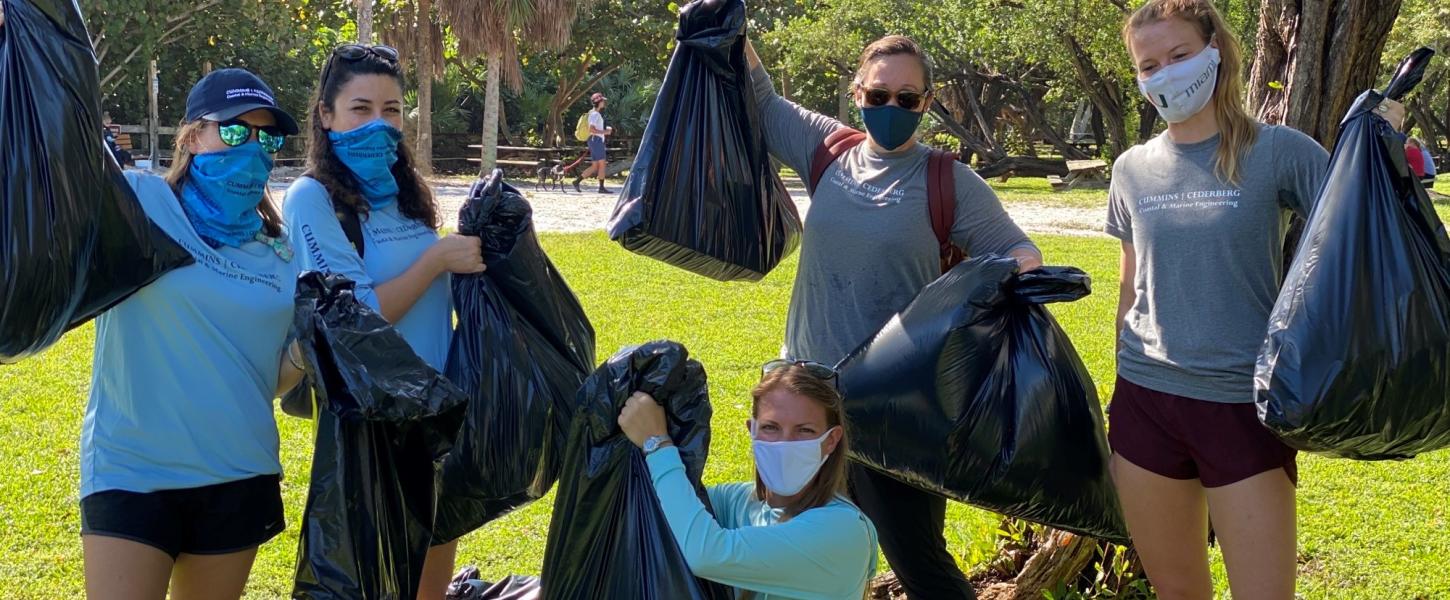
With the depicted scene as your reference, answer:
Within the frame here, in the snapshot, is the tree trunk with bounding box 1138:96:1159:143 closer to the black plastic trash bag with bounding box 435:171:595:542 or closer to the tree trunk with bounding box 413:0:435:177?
the tree trunk with bounding box 413:0:435:177

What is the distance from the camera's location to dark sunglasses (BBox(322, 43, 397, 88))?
264 cm

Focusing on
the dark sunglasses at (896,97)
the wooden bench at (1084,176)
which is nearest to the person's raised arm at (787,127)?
the dark sunglasses at (896,97)

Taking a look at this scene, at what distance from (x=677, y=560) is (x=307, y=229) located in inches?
39.5

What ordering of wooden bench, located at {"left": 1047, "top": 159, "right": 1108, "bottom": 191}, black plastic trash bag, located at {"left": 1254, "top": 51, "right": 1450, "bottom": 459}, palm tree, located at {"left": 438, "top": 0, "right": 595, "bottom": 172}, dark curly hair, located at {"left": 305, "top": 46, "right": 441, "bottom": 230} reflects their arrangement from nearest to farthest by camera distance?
black plastic trash bag, located at {"left": 1254, "top": 51, "right": 1450, "bottom": 459}
dark curly hair, located at {"left": 305, "top": 46, "right": 441, "bottom": 230}
wooden bench, located at {"left": 1047, "top": 159, "right": 1108, "bottom": 191}
palm tree, located at {"left": 438, "top": 0, "right": 595, "bottom": 172}

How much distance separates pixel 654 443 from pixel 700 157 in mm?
940

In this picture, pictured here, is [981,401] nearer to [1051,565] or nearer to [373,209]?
[1051,565]

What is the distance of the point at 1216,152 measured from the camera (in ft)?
8.27

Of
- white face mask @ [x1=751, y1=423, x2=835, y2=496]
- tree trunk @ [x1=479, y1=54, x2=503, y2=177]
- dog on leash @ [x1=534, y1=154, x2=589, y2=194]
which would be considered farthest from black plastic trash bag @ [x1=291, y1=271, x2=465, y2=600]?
tree trunk @ [x1=479, y1=54, x2=503, y2=177]

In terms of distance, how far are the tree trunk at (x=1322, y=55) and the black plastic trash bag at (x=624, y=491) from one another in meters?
1.99

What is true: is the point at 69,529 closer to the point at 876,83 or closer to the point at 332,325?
Result: the point at 332,325

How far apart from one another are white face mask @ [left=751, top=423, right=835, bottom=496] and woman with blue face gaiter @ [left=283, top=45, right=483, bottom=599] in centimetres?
80

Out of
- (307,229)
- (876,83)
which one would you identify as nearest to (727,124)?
(876,83)

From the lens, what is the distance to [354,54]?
2645mm

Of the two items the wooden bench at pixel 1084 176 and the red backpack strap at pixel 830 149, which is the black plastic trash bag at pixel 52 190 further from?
the wooden bench at pixel 1084 176
